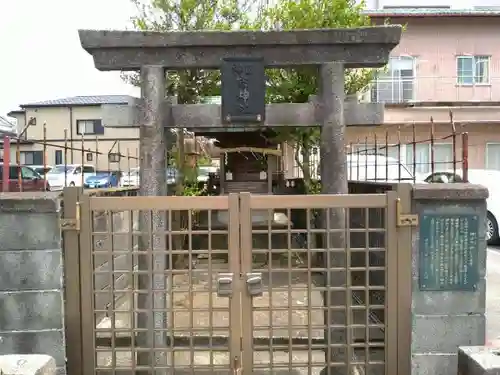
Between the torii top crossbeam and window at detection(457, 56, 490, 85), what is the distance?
60.2ft

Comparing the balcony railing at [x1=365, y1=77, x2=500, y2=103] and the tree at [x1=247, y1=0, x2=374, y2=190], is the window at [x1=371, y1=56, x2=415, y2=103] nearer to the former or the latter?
the balcony railing at [x1=365, y1=77, x2=500, y2=103]

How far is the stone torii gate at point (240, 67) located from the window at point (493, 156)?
18.3m

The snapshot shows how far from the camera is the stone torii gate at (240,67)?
5398mm

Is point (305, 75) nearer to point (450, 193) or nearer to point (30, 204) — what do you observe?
point (450, 193)

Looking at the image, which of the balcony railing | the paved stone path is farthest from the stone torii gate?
the balcony railing

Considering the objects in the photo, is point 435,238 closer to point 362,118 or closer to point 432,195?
point 432,195

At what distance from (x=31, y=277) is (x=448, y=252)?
143 inches

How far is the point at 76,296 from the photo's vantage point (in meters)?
4.43

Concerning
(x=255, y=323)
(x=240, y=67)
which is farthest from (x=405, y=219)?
(x=255, y=323)

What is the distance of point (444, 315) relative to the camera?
14.5 feet

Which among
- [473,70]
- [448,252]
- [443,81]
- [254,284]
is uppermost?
[473,70]

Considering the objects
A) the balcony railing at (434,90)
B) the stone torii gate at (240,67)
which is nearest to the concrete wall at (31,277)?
the stone torii gate at (240,67)

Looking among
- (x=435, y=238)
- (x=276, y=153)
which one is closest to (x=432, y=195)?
(x=435, y=238)

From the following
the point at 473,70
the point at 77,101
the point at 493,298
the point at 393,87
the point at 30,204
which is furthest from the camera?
the point at 77,101
